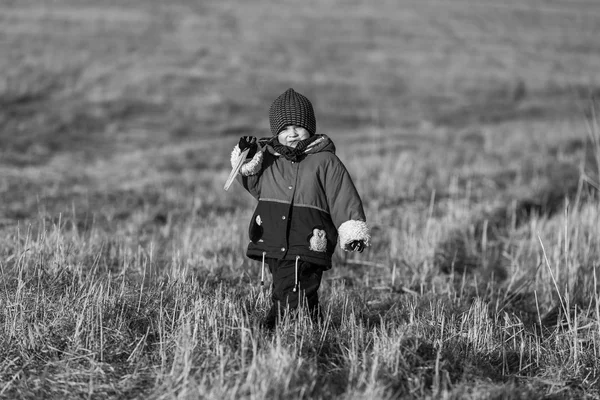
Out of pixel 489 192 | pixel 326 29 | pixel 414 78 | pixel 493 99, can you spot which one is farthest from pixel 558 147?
pixel 326 29

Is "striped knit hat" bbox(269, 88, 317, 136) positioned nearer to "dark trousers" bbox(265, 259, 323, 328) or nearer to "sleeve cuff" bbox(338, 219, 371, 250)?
"sleeve cuff" bbox(338, 219, 371, 250)

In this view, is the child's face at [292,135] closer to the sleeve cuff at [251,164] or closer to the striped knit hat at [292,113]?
the striped knit hat at [292,113]

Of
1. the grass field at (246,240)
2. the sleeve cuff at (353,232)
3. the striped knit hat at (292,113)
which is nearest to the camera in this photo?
the grass field at (246,240)

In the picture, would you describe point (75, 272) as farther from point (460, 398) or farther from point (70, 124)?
point (70, 124)

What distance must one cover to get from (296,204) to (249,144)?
1.44 ft

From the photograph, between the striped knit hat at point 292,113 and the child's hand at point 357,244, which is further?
the striped knit hat at point 292,113

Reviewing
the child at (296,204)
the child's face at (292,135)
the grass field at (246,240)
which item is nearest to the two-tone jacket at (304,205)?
the child at (296,204)

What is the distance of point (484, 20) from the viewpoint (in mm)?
43969

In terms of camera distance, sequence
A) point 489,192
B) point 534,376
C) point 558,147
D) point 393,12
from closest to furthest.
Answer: point 534,376, point 489,192, point 558,147, point 393,12

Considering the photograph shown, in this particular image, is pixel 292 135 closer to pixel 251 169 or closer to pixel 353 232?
pixel 251 169

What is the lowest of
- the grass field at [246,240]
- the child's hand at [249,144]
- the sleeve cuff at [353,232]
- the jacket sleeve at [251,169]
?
the grass field at [246,240]

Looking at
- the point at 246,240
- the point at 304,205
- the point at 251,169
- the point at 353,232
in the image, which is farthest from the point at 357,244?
the point at 246,240

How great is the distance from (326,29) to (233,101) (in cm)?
1654

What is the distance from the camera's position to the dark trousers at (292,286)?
396 centimetres
